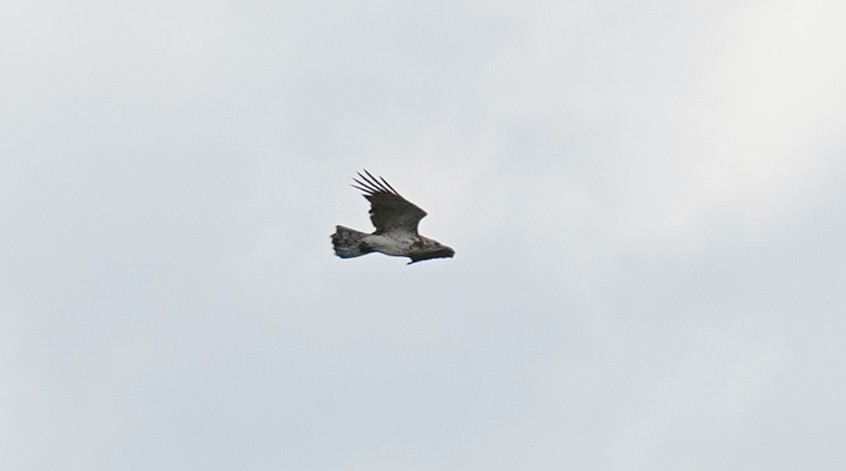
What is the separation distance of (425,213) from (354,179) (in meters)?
2.48

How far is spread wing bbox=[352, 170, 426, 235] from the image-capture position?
9200cm

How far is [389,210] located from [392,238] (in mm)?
1218

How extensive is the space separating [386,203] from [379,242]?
171cm

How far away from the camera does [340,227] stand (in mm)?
94188

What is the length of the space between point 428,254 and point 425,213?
68.6 inches

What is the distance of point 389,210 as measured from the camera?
92.9 meters

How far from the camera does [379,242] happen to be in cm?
9388

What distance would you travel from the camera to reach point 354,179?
91.8m

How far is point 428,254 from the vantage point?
3713 inches

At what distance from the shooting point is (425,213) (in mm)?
93000

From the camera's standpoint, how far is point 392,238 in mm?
93812

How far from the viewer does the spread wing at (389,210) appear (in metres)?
92.0

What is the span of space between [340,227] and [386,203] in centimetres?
219

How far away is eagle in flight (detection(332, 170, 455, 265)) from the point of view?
92.8 meters
